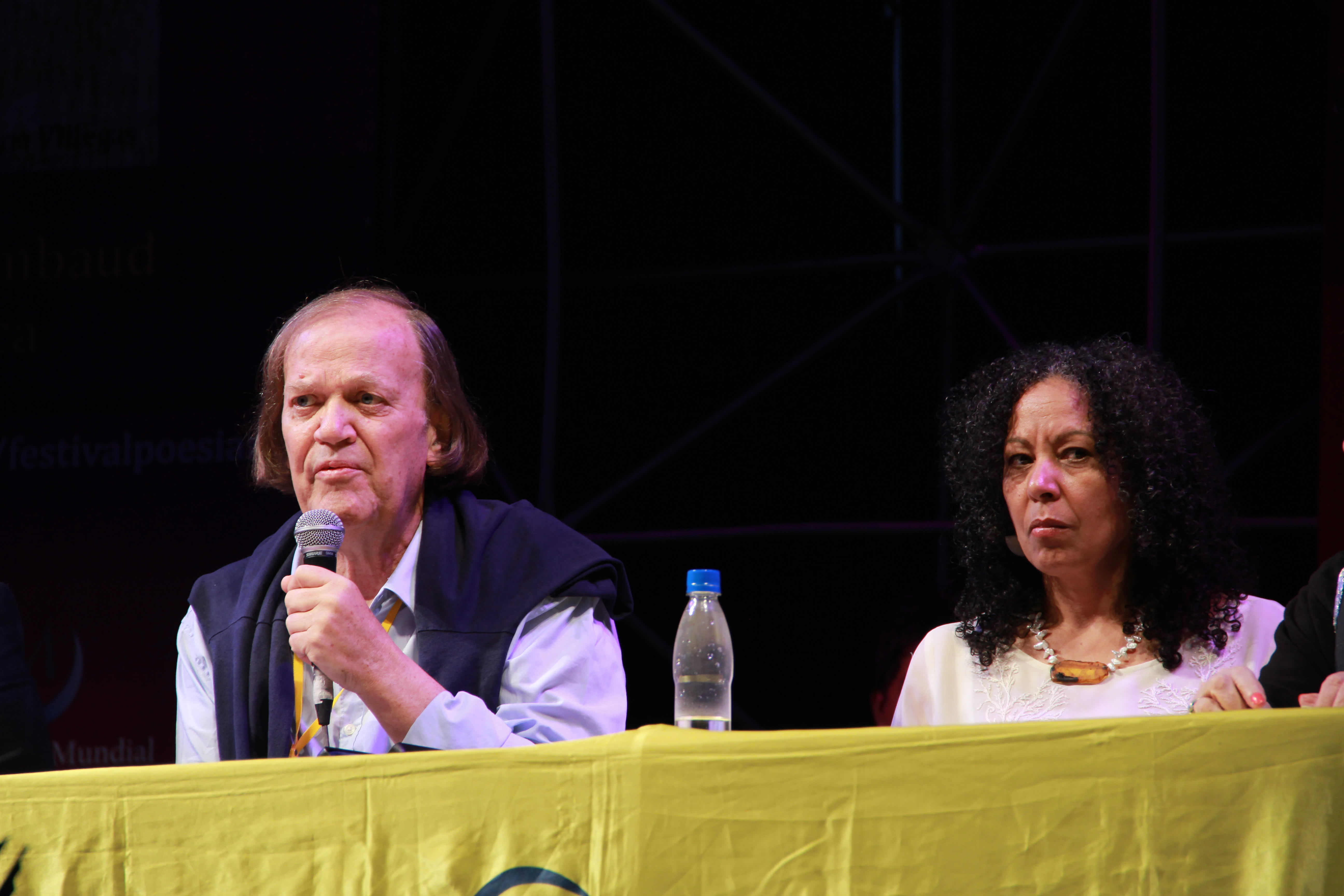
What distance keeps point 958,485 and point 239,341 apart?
7.13 feet

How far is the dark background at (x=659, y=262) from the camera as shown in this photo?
3975 mm

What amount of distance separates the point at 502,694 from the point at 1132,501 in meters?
1.21

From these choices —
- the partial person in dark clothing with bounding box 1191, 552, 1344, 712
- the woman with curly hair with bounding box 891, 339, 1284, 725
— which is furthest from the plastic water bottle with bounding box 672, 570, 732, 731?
the woman with curly hair with bounding box 891, 339, 1284, 725

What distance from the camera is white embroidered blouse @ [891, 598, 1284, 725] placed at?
2436mm

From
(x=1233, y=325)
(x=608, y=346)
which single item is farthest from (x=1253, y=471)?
(x=608, y=346)

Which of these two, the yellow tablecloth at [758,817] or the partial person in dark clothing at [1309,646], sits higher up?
the partial person in dark clothing at [1309,646]

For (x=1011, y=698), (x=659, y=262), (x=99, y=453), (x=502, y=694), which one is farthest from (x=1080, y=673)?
(x=99, y=453)

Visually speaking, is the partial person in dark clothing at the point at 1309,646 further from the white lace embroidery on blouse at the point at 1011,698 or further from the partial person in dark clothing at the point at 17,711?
the partial person in dark clothing at the point at 17,711

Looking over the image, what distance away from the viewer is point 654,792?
1.53 m

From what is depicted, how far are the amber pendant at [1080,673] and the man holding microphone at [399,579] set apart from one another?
0.80m

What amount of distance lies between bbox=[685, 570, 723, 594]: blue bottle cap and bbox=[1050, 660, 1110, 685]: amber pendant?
2.94ft

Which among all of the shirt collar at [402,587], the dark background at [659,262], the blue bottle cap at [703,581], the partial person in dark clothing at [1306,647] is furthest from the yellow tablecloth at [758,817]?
the dark background at [659,262]

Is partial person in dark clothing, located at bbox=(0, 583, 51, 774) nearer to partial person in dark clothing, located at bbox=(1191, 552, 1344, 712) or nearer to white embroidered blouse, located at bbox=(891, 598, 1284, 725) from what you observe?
white embroidered blouse, located at bbox=(891, 598, 1284, 725)

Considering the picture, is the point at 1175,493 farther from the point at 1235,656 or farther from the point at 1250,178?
the point at 1250,178
